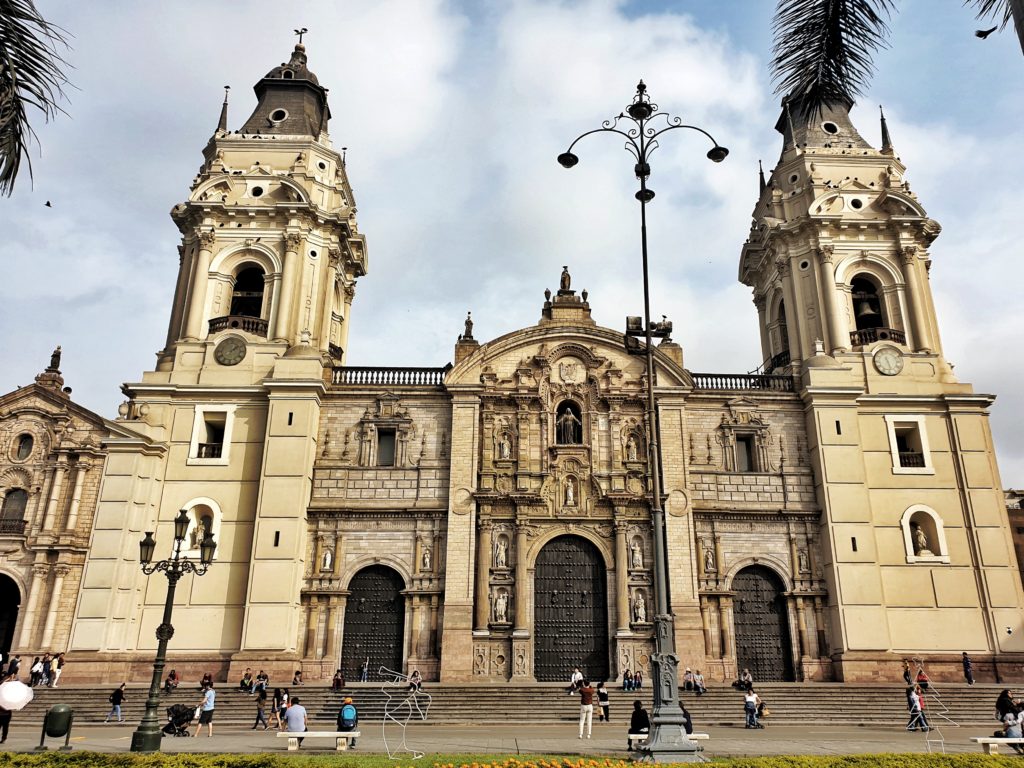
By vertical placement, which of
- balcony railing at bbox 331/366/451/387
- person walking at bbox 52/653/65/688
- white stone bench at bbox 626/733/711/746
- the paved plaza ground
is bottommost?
the paved plaza ground

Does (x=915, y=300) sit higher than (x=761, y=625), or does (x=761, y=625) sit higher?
(x=915, y=300)

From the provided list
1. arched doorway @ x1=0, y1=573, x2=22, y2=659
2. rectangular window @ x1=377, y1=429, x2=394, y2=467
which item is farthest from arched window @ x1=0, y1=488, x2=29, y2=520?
rectangular window @ x1=377, y1=429, x2=394, y2=467

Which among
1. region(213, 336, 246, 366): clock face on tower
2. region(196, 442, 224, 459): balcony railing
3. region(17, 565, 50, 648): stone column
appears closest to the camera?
region(17, 565, 50, 648): stone column

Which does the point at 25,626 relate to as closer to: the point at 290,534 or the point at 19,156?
the point at 290,534

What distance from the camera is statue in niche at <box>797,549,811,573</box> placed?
28594 millimetres

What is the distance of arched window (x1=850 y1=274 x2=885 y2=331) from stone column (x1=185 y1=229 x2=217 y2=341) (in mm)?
26165

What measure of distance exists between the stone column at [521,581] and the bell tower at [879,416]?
1056 centimetres

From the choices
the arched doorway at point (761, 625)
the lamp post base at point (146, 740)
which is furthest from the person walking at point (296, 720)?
the arched doorway at point (761, 625)

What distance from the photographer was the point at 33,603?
29.1 m

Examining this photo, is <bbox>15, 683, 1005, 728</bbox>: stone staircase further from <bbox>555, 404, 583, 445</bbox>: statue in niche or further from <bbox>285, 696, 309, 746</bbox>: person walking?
<bbox>555, 404, 583, 445</bbox>: statue in niche

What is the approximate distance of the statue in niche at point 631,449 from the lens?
2991cm

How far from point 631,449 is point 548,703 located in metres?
9.91

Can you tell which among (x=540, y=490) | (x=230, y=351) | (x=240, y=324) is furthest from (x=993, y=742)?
(x=240, y=324)

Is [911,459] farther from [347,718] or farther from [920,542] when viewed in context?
[347,718]
